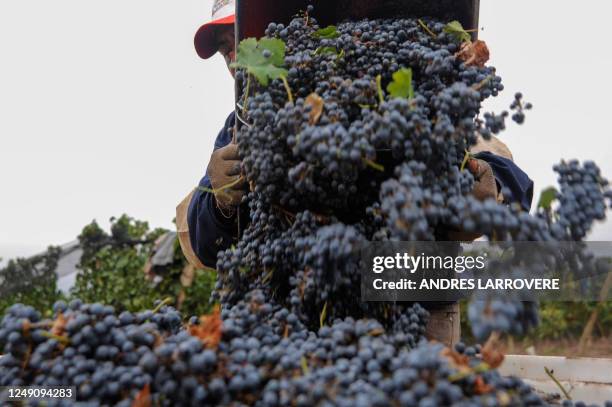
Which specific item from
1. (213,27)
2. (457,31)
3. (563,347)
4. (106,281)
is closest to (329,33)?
(457,31)

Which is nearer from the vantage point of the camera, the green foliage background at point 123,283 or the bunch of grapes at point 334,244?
the bunch of grapes at point 334,244

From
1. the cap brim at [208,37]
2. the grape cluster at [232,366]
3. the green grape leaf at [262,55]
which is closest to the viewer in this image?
the grape cluster at [232,366]

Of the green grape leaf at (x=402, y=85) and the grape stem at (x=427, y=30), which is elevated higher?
the grape stem at (x=427, y=30)

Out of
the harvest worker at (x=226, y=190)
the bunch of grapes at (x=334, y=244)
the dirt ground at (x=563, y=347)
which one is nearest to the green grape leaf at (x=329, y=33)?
the bunch of grapes at (x=334, y=244)

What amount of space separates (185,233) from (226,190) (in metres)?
0.99

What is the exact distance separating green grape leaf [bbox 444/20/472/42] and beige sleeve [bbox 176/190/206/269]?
1.37 m

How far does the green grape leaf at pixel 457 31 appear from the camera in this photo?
1213mm

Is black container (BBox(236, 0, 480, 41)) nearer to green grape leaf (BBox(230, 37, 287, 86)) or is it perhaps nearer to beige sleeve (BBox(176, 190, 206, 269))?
green grape leaf (BBox(230, 37, 287, 86))

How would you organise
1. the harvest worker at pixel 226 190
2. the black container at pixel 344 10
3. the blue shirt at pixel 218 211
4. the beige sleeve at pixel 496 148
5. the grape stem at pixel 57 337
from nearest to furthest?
the grape stem at pixel 57 337, the black container at pixel 344 10, the harvest worker at pixel 226 190, the blue shirt at pixel 218 211, the beige sleeve at pixel 496 148

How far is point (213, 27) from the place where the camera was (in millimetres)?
2275

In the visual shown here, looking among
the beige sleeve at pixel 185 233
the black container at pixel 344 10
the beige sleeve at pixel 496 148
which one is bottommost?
the beige sleeve at pixel 185 233

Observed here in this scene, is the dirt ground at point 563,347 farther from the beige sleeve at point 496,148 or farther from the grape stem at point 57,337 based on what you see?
the grape stem at point 57,337

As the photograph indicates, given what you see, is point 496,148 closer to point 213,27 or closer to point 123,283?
point 213,27

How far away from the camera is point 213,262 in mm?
2055
